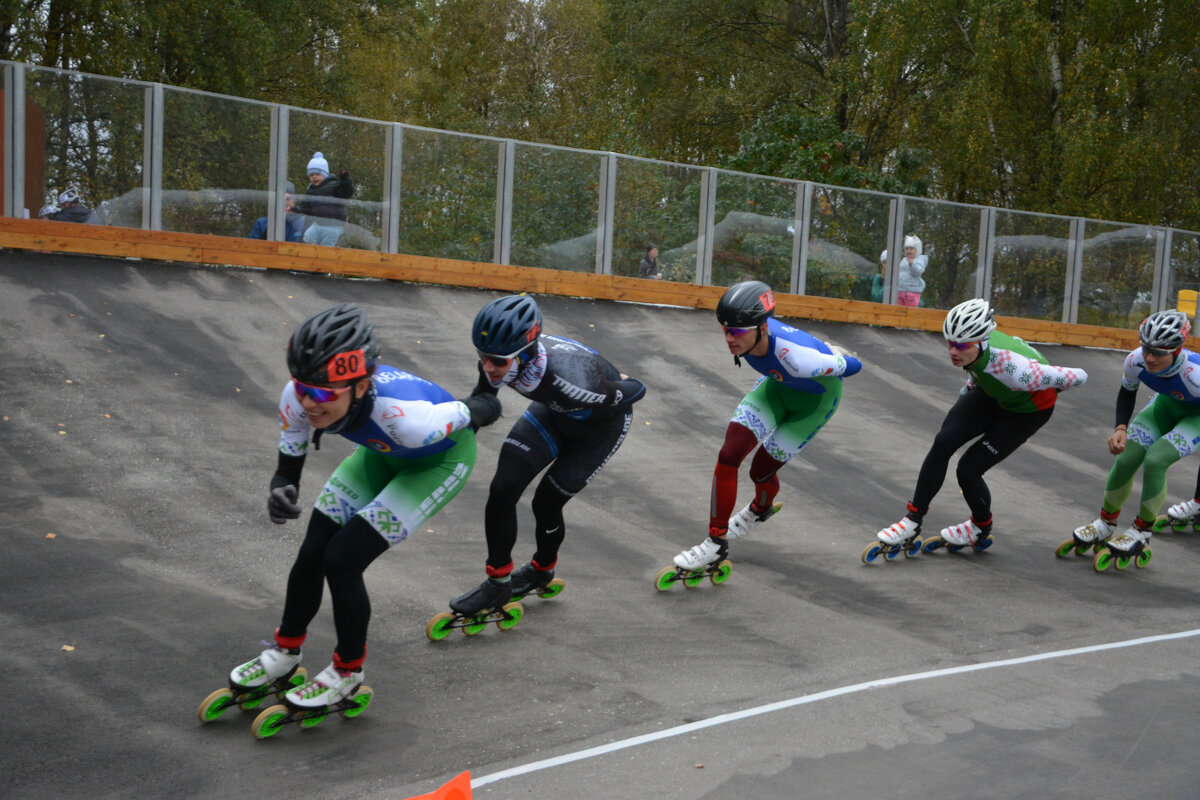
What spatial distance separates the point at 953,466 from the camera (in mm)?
12492

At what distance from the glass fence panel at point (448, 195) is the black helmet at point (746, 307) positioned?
28.4ft

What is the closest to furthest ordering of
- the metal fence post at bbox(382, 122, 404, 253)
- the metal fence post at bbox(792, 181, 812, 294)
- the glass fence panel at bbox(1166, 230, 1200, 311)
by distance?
the metal fence post at bbox(382, 122, 404, 253)
the metal fence post at bbox(792, 181, 812, 294)
the glass fence panel at bbox(1166, 230, 1200, 311)

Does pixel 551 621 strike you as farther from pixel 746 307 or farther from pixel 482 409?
pixel 746 307

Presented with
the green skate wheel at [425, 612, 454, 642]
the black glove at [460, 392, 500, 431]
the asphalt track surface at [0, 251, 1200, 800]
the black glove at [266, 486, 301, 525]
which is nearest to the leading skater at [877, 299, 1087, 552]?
the asphalt track surface at [0, 251, 1200, 800]

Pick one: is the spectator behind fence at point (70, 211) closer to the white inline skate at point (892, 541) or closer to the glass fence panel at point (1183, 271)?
the white inline skate at point (892, 541)

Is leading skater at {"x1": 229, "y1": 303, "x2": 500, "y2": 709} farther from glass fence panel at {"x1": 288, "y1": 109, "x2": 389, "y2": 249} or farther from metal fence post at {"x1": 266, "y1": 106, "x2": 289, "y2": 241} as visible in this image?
glass fence panel at {"x1": 288, "y1": 109, "x2": 389, "y2": 249}

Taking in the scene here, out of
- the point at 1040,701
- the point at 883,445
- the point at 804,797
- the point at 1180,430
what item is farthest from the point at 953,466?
the point at 804,797

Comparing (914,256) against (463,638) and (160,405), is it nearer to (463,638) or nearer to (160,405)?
(160,405)

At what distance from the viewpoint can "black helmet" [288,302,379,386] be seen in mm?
4461

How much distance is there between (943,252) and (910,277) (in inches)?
38.6

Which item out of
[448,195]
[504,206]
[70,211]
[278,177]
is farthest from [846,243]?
[70,211]

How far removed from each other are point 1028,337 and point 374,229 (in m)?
12.0

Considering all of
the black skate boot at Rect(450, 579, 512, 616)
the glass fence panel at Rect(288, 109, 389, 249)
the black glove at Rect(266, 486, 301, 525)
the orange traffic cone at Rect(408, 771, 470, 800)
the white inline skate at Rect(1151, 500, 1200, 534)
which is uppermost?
the glass fence panel at Rect(288, 109, 389, 249)

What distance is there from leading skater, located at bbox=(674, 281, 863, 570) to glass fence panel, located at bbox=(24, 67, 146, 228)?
345 inches
